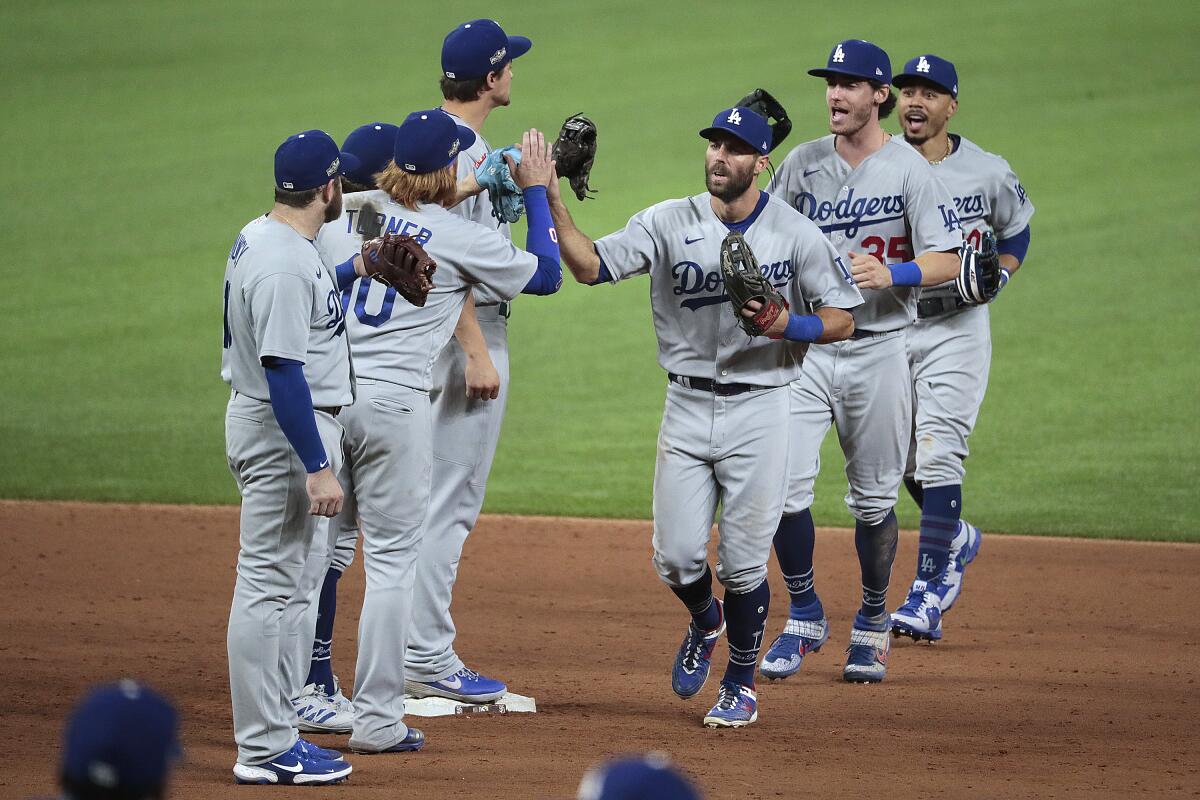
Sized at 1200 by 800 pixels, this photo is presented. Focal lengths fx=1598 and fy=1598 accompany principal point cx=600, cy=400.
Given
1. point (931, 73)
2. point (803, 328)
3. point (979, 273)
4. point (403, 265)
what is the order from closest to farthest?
point (403, 265)
point (803, 328)
point (979, 273)
point (931, 73)

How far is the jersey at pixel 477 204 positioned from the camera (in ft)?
18.7

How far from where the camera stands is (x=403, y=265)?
4832 millimetres

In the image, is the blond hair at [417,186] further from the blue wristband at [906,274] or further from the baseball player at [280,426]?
the blue wristband at [906,274]

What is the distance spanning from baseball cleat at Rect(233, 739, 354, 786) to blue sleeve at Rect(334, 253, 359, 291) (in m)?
1.49

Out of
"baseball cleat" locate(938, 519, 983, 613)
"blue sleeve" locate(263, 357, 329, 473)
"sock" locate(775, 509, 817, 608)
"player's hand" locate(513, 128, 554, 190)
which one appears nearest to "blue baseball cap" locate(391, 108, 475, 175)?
"player's hand" locate(513, 128, 554, 190)

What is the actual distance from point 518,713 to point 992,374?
337 inches

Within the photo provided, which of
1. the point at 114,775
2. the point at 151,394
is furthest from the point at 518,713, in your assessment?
the point at 151,394

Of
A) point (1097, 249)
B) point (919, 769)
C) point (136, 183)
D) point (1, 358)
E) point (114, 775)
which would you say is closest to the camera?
point (114, 775)

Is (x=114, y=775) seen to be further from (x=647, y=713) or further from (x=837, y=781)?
(x=647, y=713)

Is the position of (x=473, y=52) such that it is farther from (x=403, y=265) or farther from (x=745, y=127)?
(x=403, y=265)

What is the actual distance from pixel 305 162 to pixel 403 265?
0.44 metres

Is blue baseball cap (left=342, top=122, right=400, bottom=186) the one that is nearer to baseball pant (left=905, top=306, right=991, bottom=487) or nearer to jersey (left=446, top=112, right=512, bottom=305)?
jersey (left=446, top=112, right=512, bottom=305)

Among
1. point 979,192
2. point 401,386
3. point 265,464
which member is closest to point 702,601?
point 401,386

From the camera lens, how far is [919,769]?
503 cm
